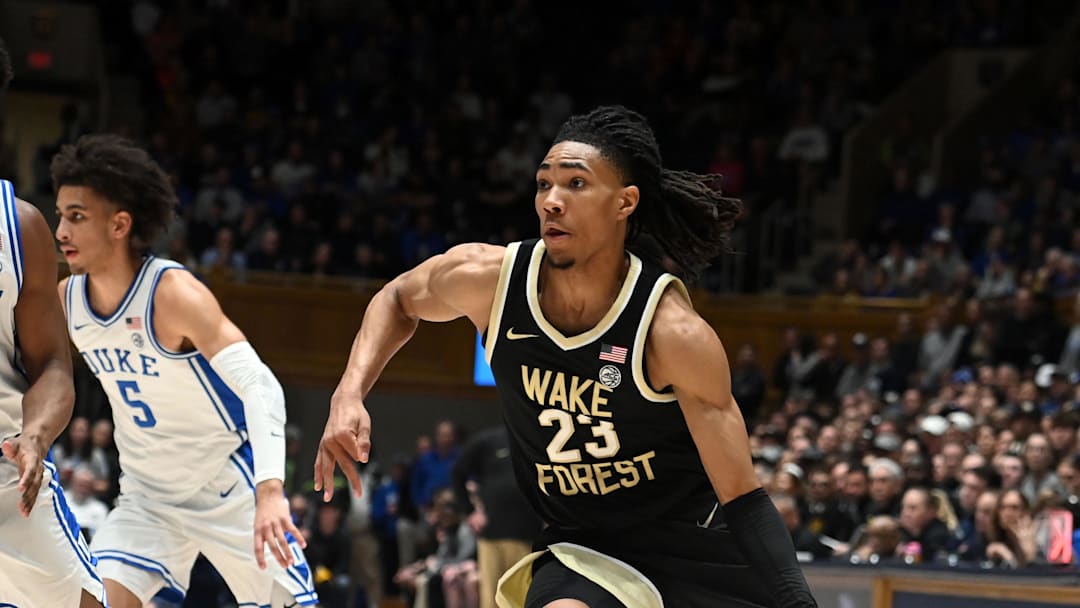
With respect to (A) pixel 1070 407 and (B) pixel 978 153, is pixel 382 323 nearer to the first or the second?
(A) pixel 1070 407

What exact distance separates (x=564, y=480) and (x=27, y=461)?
153cm

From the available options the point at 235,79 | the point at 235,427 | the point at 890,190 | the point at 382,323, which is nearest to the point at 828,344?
the point at 890,190

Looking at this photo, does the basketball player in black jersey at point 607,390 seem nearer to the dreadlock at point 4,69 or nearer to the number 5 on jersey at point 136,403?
the dreadlock at point 4,69

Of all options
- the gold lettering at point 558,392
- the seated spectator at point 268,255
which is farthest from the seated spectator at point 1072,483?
the seated spectator at point 268,255

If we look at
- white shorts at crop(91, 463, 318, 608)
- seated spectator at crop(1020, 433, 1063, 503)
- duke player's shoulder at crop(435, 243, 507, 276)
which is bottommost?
seated spectator at crop(1020, 433, 1063, 503)

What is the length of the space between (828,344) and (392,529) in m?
4.97

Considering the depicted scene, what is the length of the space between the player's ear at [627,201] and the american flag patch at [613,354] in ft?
1.40

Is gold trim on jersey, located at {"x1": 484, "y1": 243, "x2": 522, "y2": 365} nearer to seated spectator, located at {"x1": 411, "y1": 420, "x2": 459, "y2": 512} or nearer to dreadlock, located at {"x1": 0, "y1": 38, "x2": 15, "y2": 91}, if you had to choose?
dreadlock, located at {"x1": 0, "y1": 38, "x2": 15, "y2": 91}

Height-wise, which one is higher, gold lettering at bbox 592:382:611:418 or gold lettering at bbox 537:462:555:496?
gold lettering at bbox 592:382:611:418

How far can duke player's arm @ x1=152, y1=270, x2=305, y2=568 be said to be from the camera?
5.71 meters

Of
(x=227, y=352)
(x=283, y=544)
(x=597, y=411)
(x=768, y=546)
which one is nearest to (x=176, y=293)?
(x=227, y=352)

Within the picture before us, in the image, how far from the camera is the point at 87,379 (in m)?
16.5

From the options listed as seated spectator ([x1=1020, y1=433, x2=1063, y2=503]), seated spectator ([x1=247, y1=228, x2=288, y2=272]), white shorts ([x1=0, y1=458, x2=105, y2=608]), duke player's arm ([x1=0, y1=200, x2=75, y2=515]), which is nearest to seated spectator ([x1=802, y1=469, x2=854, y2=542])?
seated spectator ([x1=1020, y1=433, x2=1063, y2=503])

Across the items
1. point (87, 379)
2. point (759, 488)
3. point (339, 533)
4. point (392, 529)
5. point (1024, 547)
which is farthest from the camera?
point (87, 379)
